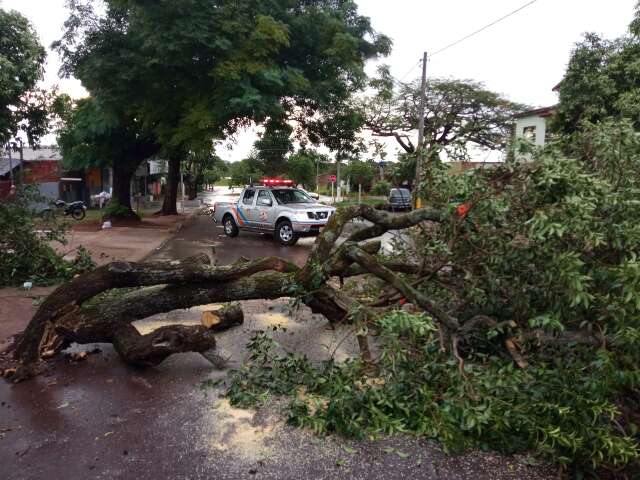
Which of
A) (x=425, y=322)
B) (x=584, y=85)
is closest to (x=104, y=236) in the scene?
(x=425, y=322)

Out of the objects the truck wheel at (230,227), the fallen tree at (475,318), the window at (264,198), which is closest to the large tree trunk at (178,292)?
the fallen tree at (475,318)

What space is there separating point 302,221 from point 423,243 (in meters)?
9.24

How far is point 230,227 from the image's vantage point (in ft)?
57.7

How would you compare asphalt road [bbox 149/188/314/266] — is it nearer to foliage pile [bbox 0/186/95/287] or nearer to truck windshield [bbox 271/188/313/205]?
truck windshield [bbox 271/188/313/205]

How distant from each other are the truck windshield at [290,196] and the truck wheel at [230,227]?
2323mm

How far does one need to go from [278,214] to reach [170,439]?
38.5 feet

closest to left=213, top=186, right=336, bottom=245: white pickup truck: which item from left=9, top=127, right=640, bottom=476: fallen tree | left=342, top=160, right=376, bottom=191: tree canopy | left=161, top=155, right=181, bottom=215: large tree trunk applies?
left=161, top=155, right=181, bottom=215: large tree trunk

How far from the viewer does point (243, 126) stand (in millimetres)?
16594

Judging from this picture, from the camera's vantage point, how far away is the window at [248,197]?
1645 cm

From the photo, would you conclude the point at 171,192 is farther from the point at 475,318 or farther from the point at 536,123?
the point at 475,318

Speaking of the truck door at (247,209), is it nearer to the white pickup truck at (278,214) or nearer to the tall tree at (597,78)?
the white pickup truck at (278,214)

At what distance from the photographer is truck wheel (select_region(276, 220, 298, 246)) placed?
48.3 feet

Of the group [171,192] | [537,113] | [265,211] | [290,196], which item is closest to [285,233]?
[265,211]

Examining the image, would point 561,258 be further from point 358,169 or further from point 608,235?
point 358,169
